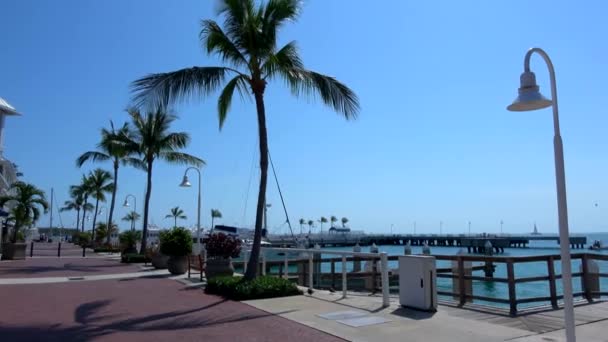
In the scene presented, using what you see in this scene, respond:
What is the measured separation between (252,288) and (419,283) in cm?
430

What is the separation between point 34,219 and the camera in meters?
38.2

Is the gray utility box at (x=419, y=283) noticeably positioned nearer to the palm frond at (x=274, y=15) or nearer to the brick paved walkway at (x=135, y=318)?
the brick paved walkway at (x=135, y=318)

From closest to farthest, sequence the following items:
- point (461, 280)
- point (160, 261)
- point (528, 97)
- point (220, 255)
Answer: point (528, 97) < point (461, 280) < point (220, 255) < point (160, 261)

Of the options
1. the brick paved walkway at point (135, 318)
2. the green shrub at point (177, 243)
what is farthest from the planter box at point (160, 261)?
the brick paved walkway at point (135, 318)

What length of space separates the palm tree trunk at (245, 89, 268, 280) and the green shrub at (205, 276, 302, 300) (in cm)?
39

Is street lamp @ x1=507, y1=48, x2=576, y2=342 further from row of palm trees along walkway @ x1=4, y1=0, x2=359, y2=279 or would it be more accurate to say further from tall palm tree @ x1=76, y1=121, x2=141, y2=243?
tall palm tree @ x1=76, y1=121, x2=141, y2=243

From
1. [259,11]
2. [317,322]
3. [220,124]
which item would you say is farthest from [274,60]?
[317,322]

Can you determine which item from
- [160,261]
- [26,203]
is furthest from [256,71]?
[26,203]

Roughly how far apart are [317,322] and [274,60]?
7.19 metres

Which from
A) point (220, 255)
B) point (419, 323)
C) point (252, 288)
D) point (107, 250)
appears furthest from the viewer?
point (107, 250)

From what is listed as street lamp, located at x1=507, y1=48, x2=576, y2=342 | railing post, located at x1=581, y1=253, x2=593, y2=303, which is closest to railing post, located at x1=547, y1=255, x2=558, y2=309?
railing post, located at x1=581, y1=253, x2=593, y2=303

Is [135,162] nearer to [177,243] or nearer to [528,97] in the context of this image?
[177,243]

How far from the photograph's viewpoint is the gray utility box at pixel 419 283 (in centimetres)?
1023

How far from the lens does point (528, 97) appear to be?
6.61 metres
